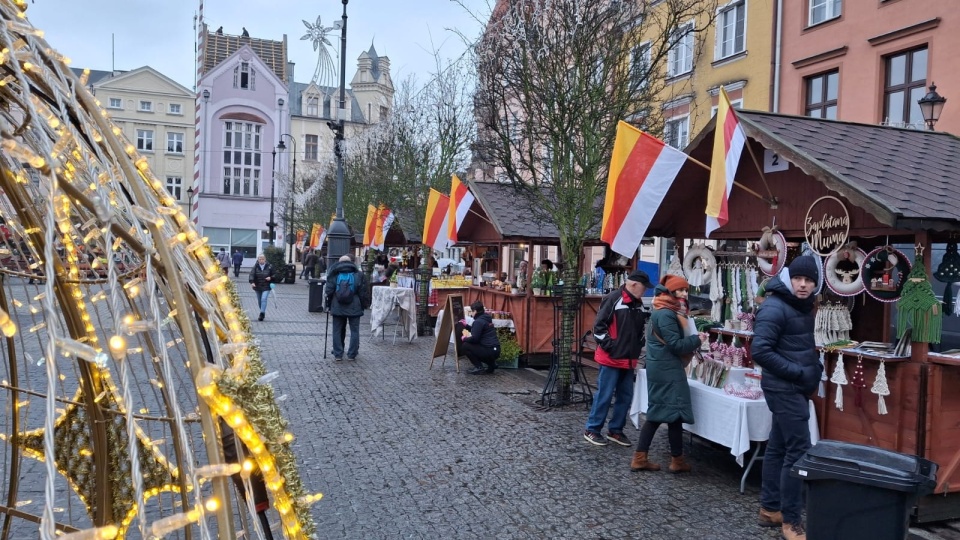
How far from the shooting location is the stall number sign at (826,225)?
20.3 feet

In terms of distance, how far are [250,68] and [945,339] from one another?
165 feet

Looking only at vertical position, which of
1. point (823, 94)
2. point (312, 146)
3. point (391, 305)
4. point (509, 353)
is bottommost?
point (509, 353)

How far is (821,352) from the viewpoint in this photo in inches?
237

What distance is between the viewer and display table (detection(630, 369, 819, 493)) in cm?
577

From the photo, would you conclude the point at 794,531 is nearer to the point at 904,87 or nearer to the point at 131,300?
the point at 131,300

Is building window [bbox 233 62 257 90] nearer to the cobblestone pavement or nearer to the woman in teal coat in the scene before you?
the cobblestone pavement

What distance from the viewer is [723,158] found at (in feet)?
21.6

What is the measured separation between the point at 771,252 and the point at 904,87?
11.4m

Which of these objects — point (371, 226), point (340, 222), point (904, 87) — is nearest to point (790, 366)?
point (904, 87)

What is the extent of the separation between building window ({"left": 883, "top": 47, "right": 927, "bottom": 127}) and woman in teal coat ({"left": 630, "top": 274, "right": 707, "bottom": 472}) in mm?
11713

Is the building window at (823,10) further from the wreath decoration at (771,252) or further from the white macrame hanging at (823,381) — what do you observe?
the white macrame hanging at (823,381)

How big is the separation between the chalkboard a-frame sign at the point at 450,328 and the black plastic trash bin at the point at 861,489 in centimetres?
734

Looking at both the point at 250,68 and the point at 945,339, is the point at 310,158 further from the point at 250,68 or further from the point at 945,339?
the point at 945,339

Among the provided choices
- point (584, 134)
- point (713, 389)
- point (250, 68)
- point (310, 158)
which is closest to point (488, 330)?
point (584, 134)
